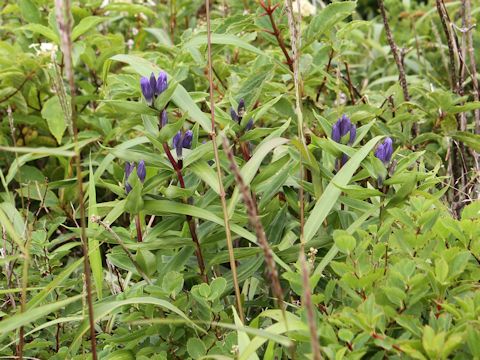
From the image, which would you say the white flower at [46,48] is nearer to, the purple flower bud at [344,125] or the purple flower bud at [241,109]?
the purple flower bud at [241,109]

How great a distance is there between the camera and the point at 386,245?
4.55 ft

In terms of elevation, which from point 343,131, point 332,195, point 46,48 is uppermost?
point 46,48

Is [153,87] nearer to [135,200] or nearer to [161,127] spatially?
[161,127]


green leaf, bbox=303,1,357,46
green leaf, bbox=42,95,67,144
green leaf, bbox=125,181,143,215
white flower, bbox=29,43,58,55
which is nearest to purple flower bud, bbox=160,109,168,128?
green leaf, bbox=125,181,143,215

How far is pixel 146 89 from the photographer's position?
4.83 feet

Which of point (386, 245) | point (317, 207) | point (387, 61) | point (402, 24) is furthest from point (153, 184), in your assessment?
point (402, 24)

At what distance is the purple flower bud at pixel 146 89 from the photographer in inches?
57.3

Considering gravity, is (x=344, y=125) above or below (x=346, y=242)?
above

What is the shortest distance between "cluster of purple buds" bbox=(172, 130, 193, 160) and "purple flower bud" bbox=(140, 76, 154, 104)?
0.29 ft

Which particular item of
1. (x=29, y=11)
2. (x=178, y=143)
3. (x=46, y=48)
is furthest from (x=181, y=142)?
(x=29, y=11)

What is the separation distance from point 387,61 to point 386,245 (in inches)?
82.7

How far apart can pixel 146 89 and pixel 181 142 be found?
0.13 meters

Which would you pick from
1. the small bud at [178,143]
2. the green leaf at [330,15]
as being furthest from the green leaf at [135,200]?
the green leaf at [330,15]

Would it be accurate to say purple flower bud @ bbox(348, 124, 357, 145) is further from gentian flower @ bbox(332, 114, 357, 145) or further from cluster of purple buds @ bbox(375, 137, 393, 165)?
cluster of purple buds @ bbox(375, 137, 393, 165)
